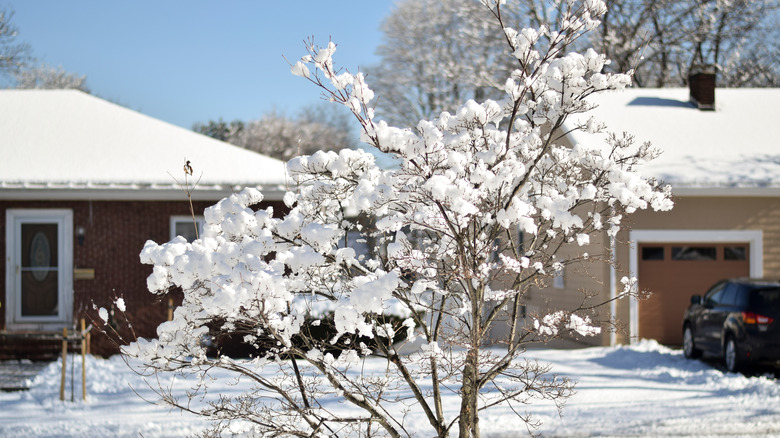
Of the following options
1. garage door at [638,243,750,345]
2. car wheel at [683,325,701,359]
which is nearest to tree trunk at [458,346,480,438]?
car wheel at [683,325,701,359]

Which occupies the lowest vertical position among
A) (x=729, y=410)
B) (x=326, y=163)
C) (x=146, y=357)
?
(x=729, y=410)

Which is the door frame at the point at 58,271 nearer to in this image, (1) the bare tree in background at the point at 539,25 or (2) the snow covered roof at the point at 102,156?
(2) the snow covered roof at the point at 102,156

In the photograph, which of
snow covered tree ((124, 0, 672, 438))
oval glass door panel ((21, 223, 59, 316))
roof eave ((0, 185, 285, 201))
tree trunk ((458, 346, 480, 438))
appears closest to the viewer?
snow covered tree ((124, 0, 672, 438))

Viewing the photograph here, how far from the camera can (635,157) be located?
5566mm

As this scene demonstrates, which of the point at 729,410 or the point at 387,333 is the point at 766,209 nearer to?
the point at 729,410

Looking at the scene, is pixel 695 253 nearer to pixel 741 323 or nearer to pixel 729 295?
pixel 729 295

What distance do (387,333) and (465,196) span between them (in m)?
1.16

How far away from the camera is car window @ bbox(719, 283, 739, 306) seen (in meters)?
12.8

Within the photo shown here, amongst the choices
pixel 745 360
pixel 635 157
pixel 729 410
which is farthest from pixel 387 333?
pixel 745 360

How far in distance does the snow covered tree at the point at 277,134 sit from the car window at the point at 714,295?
35.4 meters

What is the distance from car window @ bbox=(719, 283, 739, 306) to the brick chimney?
7.28 meters

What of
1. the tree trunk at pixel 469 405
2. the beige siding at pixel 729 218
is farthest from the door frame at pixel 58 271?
the tree trunk at pixel 469 405

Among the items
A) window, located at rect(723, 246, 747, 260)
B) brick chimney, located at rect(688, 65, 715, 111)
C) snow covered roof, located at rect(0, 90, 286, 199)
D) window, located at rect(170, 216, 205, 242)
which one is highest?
brick chimney, located at rect(688, 65, 715, 111)

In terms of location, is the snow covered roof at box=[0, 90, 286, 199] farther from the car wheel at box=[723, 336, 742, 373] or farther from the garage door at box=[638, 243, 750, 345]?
the car wheel at box=[723, 336, 742, 373]
